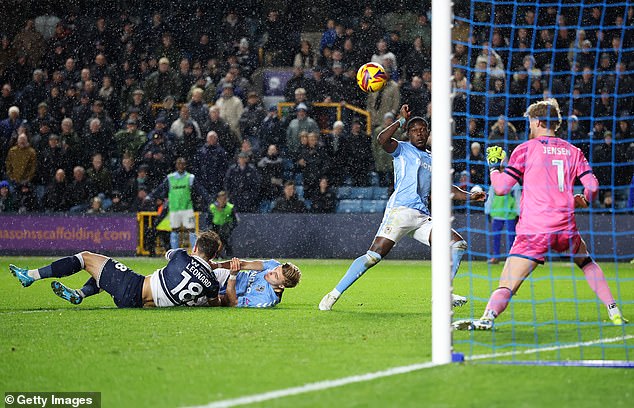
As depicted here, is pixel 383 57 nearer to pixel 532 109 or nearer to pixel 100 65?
pixel 100 65

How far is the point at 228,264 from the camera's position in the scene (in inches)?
413

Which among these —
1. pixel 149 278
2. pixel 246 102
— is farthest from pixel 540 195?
pixel 246 102

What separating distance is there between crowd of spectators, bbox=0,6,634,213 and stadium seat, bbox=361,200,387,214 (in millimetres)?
539

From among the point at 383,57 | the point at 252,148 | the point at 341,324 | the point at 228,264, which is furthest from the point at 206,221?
the point at 341,324

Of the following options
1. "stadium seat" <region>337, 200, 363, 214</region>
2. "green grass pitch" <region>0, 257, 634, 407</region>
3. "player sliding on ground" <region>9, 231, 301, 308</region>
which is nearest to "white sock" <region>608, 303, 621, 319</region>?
"green grass pitch" <region>0, 257, 634, 407</region>

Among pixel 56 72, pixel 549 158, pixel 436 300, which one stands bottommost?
pixel 436 300

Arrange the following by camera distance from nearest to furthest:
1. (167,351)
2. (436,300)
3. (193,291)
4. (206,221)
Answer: (436,300) < (167,351) < (193,291) < (206,221)

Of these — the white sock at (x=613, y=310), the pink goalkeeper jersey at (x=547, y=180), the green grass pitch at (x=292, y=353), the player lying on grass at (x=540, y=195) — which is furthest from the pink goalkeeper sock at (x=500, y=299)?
the white sock at (x=613, y=310)

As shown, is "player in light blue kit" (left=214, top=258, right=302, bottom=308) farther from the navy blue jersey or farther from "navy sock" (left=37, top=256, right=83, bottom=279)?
"navy sock" (left=37, top=256, right=83, bottom=279)

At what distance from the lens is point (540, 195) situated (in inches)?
332

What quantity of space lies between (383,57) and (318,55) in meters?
2.42

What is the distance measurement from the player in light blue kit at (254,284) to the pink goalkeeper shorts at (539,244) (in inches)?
111

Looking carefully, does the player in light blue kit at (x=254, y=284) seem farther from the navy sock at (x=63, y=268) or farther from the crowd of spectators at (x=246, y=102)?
the crowd of spectators at (x=246, y=102)

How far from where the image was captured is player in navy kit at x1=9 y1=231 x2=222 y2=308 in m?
9.97
